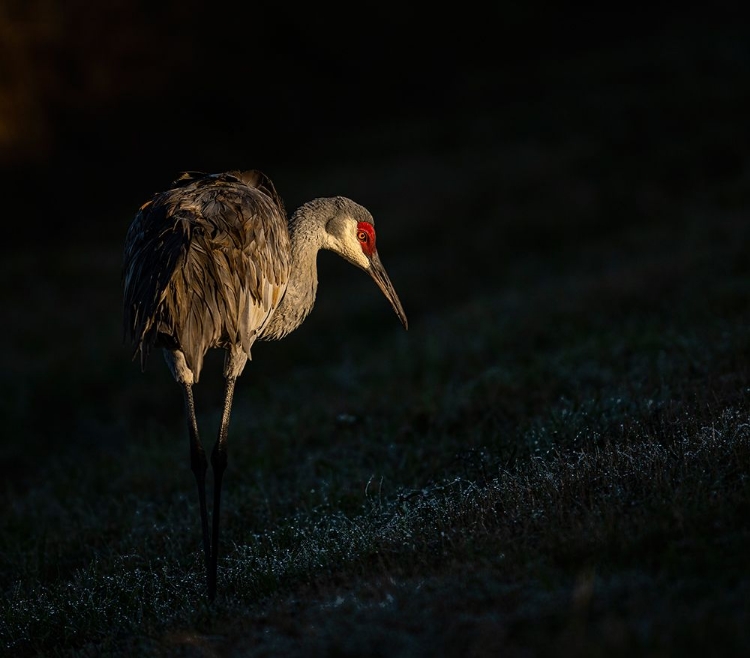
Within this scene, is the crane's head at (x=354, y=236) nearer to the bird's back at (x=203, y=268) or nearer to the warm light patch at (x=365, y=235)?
the warm light patch at (x=365, y=235)

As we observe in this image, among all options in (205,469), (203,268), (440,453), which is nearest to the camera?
(203,268)

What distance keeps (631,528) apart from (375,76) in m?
23.8

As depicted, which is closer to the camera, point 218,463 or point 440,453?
point 218,463

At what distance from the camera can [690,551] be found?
3775 mm

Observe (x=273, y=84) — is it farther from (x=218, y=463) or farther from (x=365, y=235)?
(x=218, y=463)

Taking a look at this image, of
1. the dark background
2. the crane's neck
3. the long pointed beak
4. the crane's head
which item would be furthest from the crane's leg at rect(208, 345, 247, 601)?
the dark background

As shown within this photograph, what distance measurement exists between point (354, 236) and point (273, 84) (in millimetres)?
19468

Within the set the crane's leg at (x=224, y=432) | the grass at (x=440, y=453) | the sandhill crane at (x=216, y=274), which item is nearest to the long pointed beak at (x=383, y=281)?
the sandhill crane at (x=216, y=274)

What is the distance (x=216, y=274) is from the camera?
17.7 ft

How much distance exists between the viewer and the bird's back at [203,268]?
17.1 ft

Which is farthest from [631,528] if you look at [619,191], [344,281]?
[619,191]

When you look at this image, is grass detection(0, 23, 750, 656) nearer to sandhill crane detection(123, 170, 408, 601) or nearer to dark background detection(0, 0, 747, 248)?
sandhill crane detection(123, 170, 408, 601)

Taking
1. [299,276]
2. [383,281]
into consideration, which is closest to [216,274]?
[299,276]

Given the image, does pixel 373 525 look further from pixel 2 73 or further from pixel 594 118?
pixel 2 73
